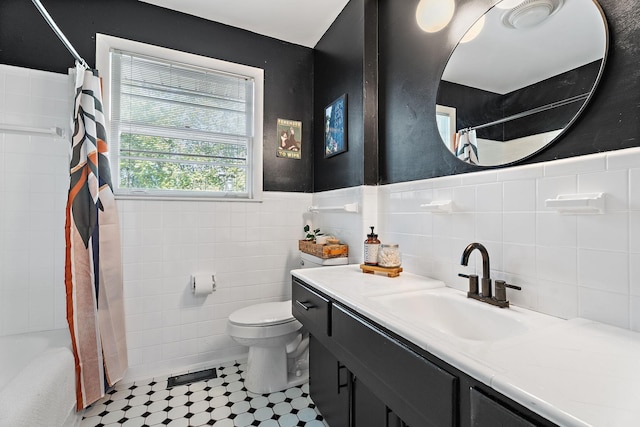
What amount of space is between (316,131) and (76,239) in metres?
1.84

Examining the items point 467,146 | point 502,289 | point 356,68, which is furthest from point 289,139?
point 502,289

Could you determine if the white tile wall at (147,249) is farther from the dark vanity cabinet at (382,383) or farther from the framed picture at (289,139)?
the dark vanity cabinet at (382,383)

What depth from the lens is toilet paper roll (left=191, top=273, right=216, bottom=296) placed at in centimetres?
214

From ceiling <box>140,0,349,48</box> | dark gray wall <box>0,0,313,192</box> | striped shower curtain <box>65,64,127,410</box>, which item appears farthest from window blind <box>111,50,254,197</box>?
ceiling <box>140,0,349,48</box>

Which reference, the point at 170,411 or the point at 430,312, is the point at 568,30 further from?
the point at 170,411

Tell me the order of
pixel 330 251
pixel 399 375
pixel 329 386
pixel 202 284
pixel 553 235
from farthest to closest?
pixel 202 284 → pixel 330 251 → pixel 329 386 → pixel 553 235 → pixel 399 375

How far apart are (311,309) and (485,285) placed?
76 cm

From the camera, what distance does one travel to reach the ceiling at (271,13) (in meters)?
2.11

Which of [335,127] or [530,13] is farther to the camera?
[335,127]

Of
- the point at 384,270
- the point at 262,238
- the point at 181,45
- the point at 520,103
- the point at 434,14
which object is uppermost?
the point at 181,45

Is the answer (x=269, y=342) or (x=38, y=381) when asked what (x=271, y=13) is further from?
(x=38, y=381)

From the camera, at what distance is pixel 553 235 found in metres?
1.00

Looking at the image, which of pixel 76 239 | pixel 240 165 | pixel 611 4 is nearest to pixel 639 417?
pixel 611 4

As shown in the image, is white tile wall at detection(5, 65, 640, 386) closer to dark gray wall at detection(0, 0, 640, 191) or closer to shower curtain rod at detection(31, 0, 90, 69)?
dark gray wall at detection(0, 0, 640, 191)
